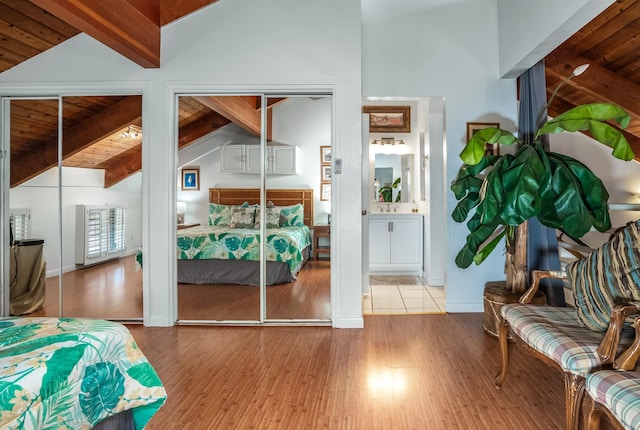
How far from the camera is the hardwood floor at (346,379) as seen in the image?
6.61ft

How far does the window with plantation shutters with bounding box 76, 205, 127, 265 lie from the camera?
3564 millimetres

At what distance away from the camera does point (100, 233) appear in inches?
142

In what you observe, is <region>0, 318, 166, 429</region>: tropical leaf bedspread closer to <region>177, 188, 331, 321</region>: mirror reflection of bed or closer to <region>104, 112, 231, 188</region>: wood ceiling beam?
<region>177, 188, 331, 321</region>: mirror reflection of bed

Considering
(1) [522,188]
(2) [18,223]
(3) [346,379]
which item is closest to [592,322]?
(1) [522,188]

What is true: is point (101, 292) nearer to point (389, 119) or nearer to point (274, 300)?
point (274, 300)

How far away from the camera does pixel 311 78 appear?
3.44 m

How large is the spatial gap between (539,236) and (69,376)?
3.44 m

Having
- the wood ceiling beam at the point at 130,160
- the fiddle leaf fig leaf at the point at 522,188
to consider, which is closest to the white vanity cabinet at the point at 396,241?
the wood ceiling beam at the point at 130,160

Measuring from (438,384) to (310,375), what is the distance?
0.82m

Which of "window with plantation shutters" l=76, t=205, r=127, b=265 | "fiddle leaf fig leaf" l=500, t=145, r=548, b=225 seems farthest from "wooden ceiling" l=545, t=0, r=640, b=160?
"window with plantation shutters" l=76, t=205, r=127, b=265

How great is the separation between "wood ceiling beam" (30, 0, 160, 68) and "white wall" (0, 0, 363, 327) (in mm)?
149

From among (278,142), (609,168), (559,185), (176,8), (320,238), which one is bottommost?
(320,238)

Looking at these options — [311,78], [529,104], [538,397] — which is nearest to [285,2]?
[311,78]

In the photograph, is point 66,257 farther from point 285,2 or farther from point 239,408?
point 285,2
